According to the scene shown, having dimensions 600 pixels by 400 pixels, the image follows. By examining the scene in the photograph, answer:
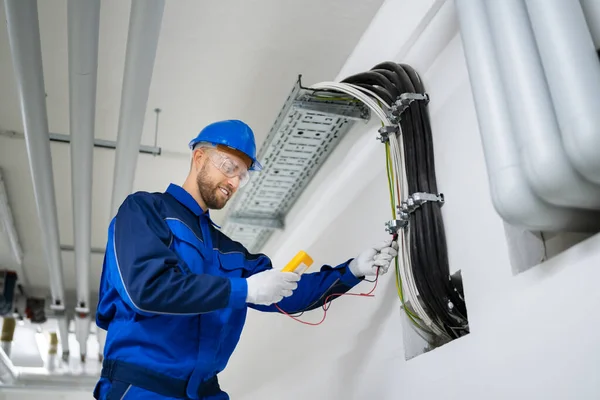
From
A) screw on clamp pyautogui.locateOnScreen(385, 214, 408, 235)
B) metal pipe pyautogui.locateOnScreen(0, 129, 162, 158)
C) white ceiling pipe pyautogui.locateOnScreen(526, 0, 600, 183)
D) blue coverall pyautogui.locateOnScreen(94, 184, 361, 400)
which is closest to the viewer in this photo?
white ceiling pipe pyautogui.locateOnScreen(526, 0, 600, 183)

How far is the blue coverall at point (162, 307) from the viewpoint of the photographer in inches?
53.3

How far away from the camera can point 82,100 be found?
2059 millimetres

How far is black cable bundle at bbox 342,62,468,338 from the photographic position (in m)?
1.50

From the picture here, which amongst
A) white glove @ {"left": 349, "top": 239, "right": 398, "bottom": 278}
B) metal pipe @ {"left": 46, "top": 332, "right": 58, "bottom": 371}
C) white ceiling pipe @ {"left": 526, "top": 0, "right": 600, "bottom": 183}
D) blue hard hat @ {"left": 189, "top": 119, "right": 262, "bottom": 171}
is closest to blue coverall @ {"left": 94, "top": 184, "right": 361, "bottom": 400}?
blue hard hat @ {"left": 189, "top": 119, "right": 262, "bottom": 171}

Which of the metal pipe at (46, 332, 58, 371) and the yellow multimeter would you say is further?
the metal pipe at (46, 332, 58, 371)

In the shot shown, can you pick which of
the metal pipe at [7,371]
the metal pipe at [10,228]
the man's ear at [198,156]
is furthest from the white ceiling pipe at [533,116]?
the metal pipe at [7,371]

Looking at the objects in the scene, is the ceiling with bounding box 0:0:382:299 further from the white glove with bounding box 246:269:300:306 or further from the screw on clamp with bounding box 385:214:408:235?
the white glove with bounding box 246:269:300:306

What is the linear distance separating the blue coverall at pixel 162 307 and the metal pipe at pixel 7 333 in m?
3.72

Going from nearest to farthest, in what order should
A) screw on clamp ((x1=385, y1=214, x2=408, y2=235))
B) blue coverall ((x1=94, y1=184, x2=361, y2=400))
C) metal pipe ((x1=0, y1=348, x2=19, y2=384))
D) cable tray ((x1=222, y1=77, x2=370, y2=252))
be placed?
blue coverall ((x1=94, y1=184, x2=361, y2=400)) → screw on clamp ((x1=385, y1=214, x2=408, y2=235)) → cable tray ((x1=222, y1=77, x2=370, y2=252)) → metal pipe ((x1=0, y1=348, x2=19, y2=384))

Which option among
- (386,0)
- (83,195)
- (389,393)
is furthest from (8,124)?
(389,393)

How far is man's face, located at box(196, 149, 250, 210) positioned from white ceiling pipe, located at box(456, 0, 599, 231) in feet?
2.64

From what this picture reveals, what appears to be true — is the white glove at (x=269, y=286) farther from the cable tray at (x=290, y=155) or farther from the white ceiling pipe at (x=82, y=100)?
the white ceiling pipe at (x=82, y=100)

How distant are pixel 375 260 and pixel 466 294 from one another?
0.30m

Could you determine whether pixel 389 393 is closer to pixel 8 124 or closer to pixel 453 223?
pixel 453 223
